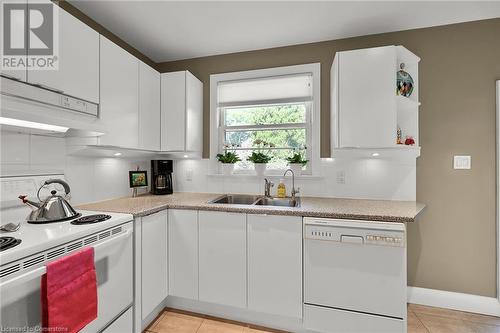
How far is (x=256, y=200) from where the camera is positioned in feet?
7.48

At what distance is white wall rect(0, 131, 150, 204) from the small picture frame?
0.22 ft

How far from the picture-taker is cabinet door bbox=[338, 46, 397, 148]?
1.85 m

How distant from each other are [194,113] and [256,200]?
1151 millimetres

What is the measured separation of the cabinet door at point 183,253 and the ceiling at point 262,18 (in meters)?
1.63

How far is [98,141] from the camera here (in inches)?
66.1

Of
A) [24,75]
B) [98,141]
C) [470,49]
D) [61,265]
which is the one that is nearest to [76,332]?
[61,265]

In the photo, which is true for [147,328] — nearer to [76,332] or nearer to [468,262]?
[76,332]

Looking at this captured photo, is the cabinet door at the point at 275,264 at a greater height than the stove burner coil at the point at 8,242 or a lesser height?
lesser

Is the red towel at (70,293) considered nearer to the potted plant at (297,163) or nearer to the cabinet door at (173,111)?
the cabinet door at (173,111)

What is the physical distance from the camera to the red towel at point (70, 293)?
1032 mm

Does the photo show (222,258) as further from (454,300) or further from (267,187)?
(454,300)

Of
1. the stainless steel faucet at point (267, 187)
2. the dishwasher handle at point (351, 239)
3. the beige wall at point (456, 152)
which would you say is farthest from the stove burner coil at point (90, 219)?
the beige wall at point (456, 152)

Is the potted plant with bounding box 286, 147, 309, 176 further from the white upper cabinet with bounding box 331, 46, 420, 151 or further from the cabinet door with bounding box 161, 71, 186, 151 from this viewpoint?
the cabinet door with bounding box 161, 71, 186, 151

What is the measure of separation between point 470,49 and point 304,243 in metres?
2.20
